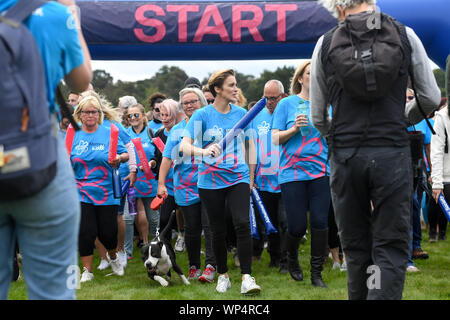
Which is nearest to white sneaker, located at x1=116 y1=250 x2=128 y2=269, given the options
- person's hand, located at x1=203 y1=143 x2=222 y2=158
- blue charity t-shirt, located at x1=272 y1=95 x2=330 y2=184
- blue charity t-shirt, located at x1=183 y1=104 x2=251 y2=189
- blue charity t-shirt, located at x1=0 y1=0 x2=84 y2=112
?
blue charity t-shirt, located at x1=183 y1=104 x2=251 y2=189

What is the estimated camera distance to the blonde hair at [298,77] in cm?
579

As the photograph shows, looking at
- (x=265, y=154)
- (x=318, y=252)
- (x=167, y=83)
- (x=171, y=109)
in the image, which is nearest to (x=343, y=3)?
(x=318, y=252)

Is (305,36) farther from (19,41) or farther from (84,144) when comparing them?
(19,41)

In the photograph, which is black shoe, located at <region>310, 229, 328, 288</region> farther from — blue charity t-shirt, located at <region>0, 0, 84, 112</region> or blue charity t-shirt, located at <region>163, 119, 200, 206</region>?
blue charity t-shirt, located at <region>0, 0, 84, 112</region>

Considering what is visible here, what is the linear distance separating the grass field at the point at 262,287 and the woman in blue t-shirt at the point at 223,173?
32 cm

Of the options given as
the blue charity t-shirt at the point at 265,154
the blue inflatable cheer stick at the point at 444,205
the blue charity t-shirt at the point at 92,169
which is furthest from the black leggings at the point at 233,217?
the blue inflatable cheer stick at the point at 444,205

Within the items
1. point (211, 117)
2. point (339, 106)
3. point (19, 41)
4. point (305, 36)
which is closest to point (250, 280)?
point (211, 117)

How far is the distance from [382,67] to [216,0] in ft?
21.2

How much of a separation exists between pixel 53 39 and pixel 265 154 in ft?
19.2

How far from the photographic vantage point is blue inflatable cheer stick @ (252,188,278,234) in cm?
682

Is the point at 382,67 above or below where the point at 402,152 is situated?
above

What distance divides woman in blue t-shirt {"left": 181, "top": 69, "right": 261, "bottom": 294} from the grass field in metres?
0.32

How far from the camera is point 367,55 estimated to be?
121 inches

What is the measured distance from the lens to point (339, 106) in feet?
10.7
